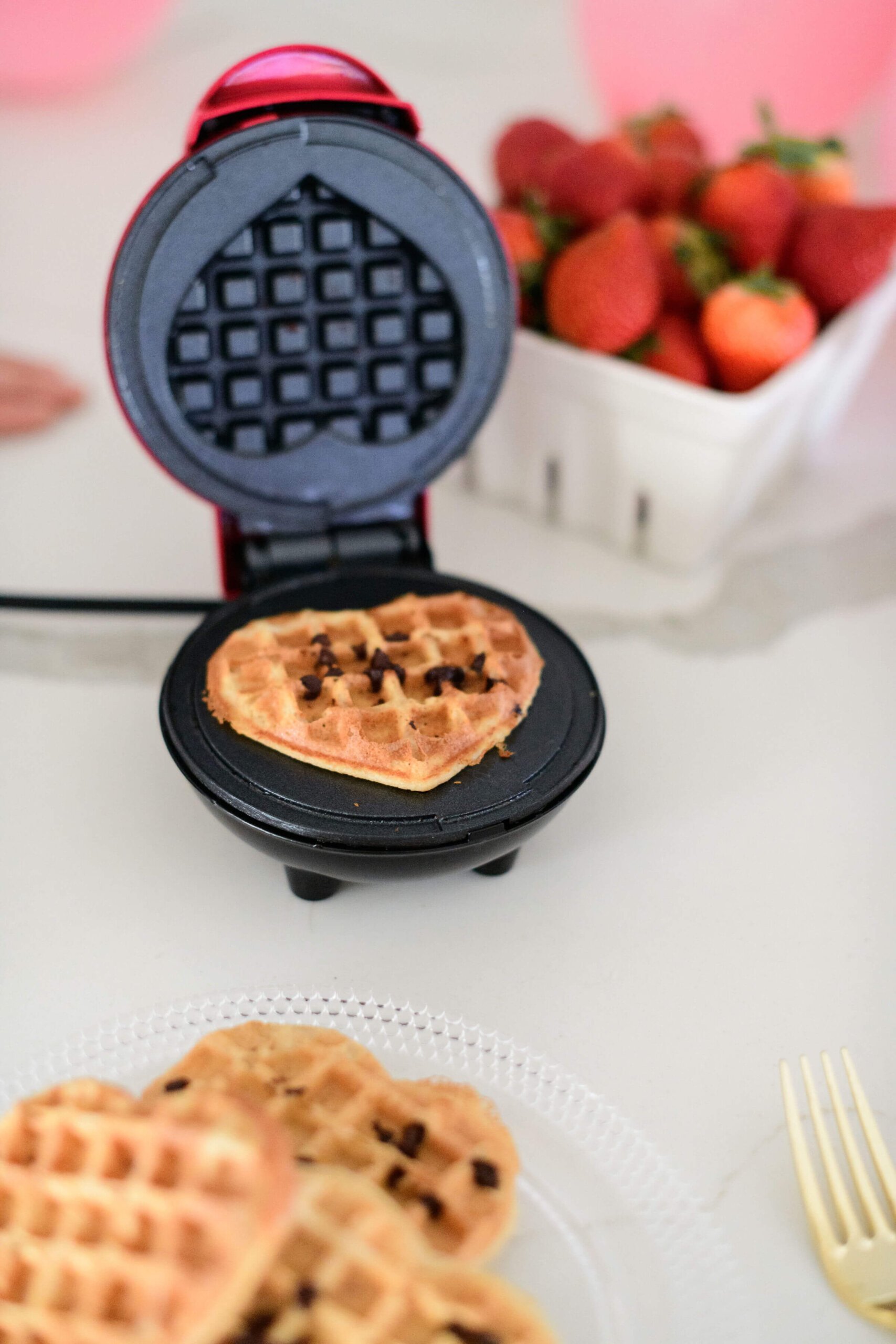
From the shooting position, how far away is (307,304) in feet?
3.89

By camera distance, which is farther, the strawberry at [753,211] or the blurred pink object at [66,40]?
the blurred pink object at [66,40]

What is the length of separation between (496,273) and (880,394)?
3.20 ft

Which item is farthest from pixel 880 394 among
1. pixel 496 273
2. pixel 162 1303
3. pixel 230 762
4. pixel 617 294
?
pixel 162 1303

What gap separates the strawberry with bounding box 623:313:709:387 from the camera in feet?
4.66

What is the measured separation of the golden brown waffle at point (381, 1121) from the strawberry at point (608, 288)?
86 cm

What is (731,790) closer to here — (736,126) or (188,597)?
(188,597)

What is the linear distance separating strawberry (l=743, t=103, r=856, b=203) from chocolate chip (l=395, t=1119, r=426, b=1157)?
49.9 inches

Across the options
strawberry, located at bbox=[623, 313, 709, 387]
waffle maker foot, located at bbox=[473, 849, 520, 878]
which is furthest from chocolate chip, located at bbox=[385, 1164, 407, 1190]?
strawberry, located at bbox=[623, 313, 709, 387]

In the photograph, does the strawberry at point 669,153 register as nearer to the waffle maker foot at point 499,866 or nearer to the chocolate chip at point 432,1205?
the waffle maker foot at point 499,866

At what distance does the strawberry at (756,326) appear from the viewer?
4.50 feet

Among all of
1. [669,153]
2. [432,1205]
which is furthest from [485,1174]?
[669,153]

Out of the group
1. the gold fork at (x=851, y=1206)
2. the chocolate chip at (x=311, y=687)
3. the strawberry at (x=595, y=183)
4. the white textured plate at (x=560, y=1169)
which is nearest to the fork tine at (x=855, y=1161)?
the gold fork at (x=851, y=1206)

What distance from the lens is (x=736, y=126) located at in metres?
2.24

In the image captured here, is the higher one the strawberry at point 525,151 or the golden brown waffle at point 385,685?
the strawberry at point 525,151
